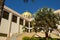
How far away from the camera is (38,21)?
29047 millimetres

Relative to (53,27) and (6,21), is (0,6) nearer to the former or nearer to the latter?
(53,27)

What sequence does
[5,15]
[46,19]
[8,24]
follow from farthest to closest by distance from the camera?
[5,15] < [8,24] < [46,19]

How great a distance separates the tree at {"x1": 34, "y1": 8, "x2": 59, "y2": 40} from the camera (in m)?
27.9

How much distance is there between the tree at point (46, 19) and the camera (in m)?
27.9

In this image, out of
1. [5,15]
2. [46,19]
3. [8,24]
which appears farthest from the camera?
[5,15]

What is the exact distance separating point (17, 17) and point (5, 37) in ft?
31.9

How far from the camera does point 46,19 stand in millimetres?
28078

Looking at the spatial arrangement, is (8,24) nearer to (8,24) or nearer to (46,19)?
(8,24)

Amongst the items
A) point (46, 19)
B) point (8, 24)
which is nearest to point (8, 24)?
point (8, 24)

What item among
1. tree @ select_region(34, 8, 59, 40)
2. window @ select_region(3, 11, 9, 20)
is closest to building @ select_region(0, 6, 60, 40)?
window @ select_region(3, 11, 9, 20)

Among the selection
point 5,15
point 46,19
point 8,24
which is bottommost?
point 8,24

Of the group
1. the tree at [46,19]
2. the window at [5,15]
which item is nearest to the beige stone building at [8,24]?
the window at [5,15]

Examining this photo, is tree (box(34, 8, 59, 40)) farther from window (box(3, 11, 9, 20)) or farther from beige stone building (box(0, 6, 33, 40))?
window (box(3, 11, 9, 20))

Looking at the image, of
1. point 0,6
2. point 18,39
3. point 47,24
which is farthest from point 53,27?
point 0,6
